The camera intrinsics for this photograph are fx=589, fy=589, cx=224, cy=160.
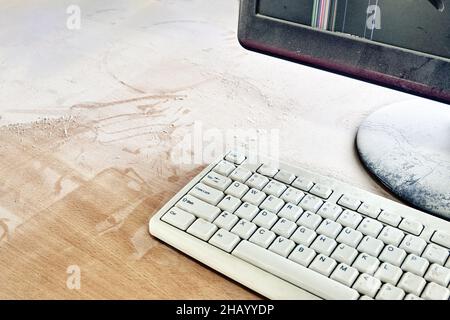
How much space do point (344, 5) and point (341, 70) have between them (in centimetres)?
7

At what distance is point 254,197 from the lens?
Answer: 21.3 inches

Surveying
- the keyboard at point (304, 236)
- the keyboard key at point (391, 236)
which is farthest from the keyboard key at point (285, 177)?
the keyboard key at point (391, 236)

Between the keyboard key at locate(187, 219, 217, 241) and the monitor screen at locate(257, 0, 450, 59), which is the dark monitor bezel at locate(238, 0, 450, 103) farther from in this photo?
the keyboard key at locate(187, 219, 217, 241)

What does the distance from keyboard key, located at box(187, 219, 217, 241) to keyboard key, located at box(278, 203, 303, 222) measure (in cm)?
6

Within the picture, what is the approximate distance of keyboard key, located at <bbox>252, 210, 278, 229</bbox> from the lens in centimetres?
51

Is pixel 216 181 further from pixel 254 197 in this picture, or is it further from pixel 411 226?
pixel 411 226

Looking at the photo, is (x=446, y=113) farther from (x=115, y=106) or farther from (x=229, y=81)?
(x=115, y=106)

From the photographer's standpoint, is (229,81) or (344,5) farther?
(229,81)

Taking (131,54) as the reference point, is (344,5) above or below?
above

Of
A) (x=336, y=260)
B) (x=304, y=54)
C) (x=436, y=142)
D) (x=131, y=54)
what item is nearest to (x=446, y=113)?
(x=436, y=142)

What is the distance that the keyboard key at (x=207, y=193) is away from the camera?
540 mm

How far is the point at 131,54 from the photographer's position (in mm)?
872
